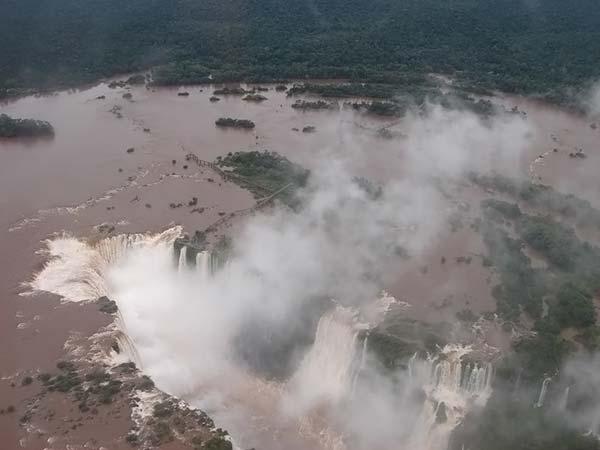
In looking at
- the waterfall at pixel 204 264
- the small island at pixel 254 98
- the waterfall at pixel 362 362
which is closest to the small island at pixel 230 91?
the small island at pixel 254 98

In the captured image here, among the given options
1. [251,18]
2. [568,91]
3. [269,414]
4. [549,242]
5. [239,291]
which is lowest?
[269,414]

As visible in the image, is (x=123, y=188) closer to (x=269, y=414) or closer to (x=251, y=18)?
(x=269, y=414)

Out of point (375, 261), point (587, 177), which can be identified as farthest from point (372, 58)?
point (375, 261)

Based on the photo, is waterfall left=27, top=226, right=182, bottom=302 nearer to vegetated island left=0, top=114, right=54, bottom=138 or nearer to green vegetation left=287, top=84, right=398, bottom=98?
vegetated island left=0, top=114, right=54, bottom=138

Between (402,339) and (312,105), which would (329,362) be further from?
(312,105)

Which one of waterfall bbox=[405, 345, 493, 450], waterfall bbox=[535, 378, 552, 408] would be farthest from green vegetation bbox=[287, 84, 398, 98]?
waterfall bbox=[535, 378, 552, 408]

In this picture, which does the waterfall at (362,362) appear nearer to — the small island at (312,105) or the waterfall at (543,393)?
the waterfall at (543,393)
